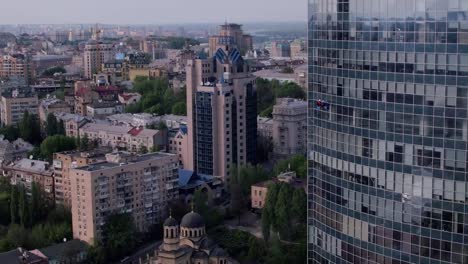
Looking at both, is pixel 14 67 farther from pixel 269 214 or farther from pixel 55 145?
pixel 269 214

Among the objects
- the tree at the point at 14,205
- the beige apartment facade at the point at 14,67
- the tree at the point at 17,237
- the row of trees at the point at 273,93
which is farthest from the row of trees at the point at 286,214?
the beige apartment facade at the point at 14,67

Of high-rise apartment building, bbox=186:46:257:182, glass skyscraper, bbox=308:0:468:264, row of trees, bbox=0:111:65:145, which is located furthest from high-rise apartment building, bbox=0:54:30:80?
glass skyscraper, bbox=308:0:468:264

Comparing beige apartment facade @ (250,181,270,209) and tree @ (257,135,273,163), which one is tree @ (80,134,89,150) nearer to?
tree @ (257,135,273,163)

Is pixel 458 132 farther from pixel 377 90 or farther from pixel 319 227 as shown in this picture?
pixel 319 227

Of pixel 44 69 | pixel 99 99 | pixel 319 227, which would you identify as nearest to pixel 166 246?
pixel 319 227

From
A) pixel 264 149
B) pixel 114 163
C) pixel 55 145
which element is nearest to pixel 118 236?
pixel 114 163

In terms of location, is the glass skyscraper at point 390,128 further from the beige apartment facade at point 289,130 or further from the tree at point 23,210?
the beige apartment facade at point 289,130
